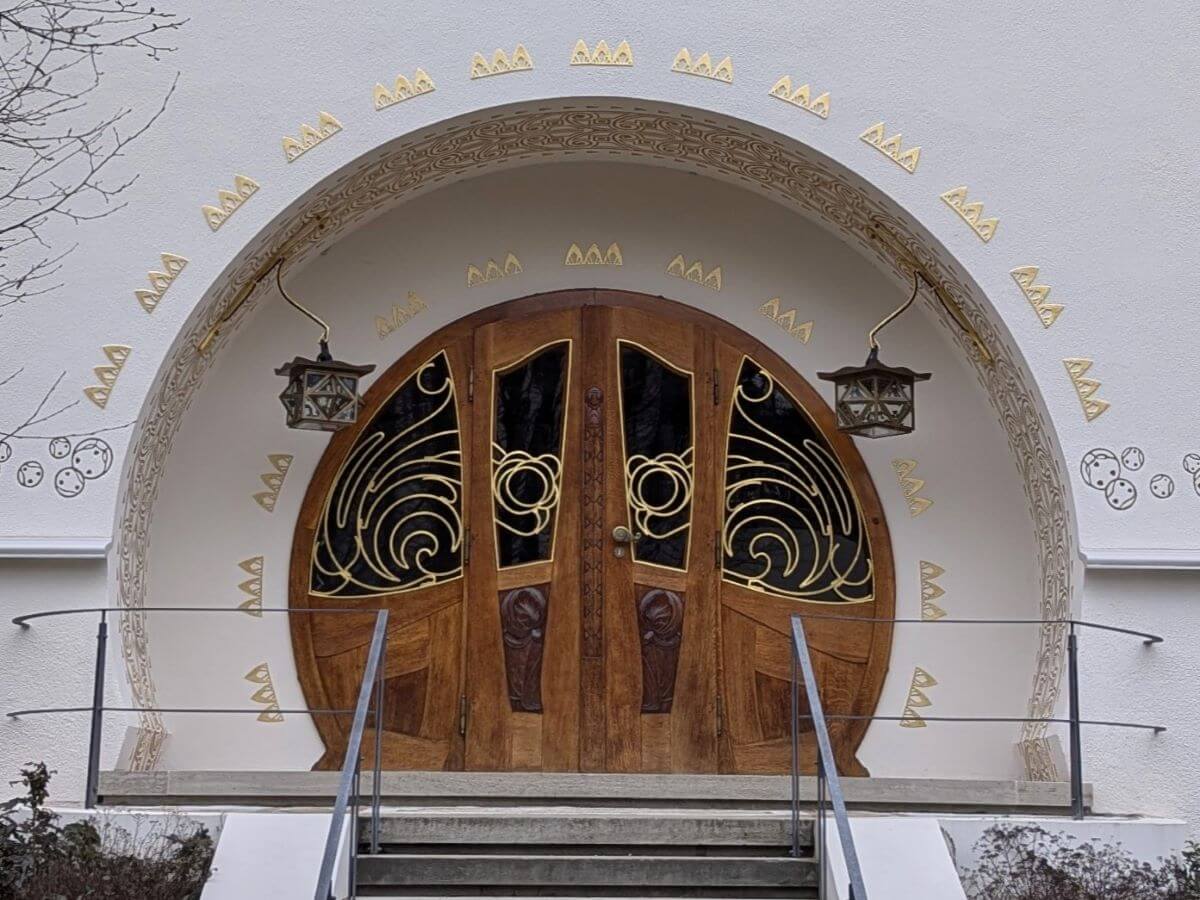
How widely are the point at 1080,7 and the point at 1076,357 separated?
5.30 ft

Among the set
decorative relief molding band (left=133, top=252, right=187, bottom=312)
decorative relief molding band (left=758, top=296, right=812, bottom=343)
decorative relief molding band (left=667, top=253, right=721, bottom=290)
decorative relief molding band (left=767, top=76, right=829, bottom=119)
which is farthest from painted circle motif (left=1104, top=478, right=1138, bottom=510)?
decorative relief molding band (left=133, top=252, right=187, bottom=312)

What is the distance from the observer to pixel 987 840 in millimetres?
7414

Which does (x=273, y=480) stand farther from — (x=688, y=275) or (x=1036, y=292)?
(x=1036, y=292)

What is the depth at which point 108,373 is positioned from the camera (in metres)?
8.42

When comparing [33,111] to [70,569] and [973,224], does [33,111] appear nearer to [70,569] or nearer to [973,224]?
[70,569]

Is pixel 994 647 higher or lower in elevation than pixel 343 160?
lower

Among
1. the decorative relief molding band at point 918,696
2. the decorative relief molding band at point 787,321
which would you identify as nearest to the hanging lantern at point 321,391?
the decorative relief molding band at point 787,321

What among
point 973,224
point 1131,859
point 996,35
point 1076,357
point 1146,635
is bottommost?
point 1131,859

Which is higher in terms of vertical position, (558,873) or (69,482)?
(69,482)

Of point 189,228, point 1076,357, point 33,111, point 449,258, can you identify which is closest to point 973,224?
point 1076,357

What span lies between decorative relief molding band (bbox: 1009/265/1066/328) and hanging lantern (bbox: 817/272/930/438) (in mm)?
764

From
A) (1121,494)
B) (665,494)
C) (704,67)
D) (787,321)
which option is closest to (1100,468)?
(1121,494)

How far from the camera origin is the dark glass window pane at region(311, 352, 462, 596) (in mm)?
9555

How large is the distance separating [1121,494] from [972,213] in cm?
140
